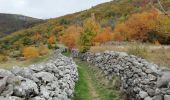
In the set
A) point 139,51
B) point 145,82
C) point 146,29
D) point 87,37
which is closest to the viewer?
point 145,82

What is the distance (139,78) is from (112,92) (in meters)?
3.91

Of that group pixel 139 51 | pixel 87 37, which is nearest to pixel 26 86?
pixel 139 51

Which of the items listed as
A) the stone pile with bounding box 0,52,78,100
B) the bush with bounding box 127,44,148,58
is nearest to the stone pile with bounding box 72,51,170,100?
the bush with bounding box 127,44,148,58

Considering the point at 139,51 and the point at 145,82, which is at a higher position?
the point at 139,51

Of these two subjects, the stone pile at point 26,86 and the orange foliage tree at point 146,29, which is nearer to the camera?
the stone pile at point 26,86

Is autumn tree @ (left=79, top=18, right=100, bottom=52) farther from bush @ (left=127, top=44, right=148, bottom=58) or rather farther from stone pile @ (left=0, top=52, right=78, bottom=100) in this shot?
stone pile @ (left=0, top=52, right=78, bottom=100)

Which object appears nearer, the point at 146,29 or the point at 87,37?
the point at 87,37

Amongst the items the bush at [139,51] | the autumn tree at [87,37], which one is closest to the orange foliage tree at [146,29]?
the autumn tree at [87,37]

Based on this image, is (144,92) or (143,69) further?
(143,69)

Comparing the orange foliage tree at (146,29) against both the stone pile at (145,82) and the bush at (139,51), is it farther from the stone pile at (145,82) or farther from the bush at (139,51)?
the stone pile at (145,82)

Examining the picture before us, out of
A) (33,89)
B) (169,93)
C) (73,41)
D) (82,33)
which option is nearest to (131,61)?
(169,93)

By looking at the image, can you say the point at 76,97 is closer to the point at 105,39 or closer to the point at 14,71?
the point at 14,71

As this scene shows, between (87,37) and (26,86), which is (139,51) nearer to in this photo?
(26,86)

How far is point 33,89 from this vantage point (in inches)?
579
